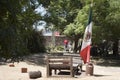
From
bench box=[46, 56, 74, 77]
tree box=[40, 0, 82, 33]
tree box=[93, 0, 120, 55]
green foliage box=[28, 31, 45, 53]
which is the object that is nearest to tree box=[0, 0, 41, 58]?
bench box=[46, 56, 74, 77]

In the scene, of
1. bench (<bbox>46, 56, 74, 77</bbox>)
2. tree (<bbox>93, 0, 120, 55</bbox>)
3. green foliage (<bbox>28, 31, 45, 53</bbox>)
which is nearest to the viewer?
bench (<bbox>46, 56, 74, 77</bbox>)

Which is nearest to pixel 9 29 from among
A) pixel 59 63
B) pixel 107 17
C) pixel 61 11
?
pixel 59 63

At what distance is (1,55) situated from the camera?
22.5 ft

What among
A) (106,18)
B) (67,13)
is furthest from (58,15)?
(106,18)

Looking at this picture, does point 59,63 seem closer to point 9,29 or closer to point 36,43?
point 9,29

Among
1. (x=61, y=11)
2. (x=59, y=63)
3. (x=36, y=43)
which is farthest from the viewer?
(x=36, y=43)

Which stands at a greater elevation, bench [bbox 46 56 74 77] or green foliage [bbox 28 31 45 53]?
green foliage [bbox 28 31 45 53]

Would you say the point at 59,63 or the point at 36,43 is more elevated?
the point at 36,43

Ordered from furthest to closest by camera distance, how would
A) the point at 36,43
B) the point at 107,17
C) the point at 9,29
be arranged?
the point at 36,43
the point at 107,17
the point at 9,29

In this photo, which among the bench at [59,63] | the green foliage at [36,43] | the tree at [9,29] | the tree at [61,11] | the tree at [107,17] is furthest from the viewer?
the green foliage at [36,43]

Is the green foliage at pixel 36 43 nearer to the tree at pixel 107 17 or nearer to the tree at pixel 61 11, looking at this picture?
the tree at pixel 61 11

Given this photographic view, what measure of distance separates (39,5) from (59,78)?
1455cm

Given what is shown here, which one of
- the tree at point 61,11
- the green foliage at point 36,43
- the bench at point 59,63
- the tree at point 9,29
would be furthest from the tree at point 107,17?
the tree at point 9,29

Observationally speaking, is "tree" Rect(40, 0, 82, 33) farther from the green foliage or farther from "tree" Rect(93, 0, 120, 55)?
the green foliage
